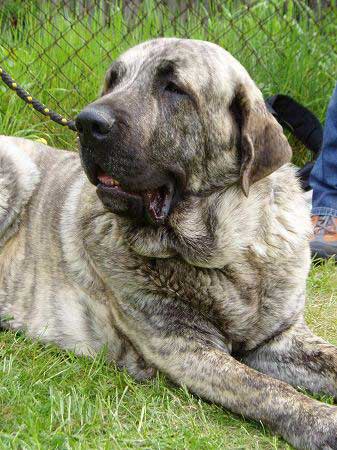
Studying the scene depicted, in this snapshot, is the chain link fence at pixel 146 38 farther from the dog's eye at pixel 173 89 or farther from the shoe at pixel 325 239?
the dog's eye at pixel 173 89

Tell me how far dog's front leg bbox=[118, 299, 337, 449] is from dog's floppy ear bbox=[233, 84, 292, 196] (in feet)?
1.88

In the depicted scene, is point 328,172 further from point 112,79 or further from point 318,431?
point 318,431

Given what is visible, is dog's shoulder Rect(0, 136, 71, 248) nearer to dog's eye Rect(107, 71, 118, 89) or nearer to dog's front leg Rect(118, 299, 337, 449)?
dog's eye Rect(107, 71, 118, 89)

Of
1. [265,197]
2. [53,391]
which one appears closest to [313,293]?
[265,197]

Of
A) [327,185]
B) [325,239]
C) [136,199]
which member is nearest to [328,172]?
[327,185]

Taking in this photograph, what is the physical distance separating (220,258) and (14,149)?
1.47 metres

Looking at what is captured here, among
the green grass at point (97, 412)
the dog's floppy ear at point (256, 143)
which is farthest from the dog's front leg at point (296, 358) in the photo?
the dog's floppy ear at point (256, 143)

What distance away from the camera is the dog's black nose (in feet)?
9.76

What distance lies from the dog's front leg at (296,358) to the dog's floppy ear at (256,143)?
684 mm

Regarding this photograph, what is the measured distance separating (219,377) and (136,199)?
2.38 ft

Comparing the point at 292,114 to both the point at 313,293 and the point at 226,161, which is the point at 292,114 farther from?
the point at 226,161

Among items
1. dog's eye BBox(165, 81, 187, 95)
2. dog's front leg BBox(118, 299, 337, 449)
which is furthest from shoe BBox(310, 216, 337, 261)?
dog's eye BBox(165, 81, 187, 95)

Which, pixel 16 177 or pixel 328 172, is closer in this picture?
pixel 16 177

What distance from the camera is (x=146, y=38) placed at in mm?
6016
